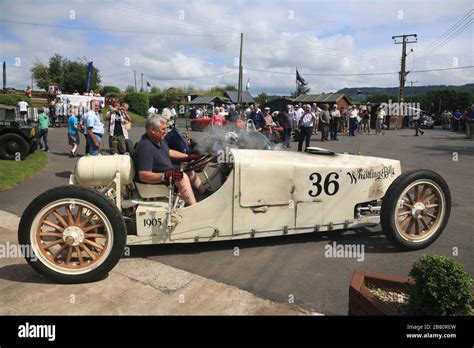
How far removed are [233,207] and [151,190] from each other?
0.94 meters

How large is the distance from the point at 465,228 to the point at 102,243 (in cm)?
477

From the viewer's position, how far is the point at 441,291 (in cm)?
251

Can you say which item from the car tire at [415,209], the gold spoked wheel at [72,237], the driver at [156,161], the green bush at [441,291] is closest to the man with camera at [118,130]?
the driver at [156,161]

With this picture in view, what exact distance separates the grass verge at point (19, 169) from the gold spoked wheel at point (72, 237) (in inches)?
193

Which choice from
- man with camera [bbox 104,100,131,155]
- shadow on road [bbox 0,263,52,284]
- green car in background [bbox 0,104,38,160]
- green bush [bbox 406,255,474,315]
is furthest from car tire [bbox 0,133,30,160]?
green bush [bbox 406,255,474,315]

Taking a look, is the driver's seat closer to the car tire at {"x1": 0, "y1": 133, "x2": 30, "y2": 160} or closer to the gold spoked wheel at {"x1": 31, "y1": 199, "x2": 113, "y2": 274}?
the gold spoked wheel at {"x1": 31, "y1": 199, "x2": 113, "y2": 274}

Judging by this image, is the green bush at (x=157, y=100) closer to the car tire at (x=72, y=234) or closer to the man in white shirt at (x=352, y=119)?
the man in white shirt at (x=352, y=119)

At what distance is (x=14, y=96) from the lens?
26297 mm

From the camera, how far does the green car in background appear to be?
11.6 metres

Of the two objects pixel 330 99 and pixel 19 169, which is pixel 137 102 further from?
pixel 19 169

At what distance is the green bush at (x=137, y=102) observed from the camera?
43219 millimetres

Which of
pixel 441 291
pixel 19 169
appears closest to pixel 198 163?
pixel 441 291

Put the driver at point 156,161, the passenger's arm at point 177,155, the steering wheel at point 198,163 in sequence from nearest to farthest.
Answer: the driver at point 156,161 → the steering wheel at point 198,163 → the passenger's arm at point 177,155
